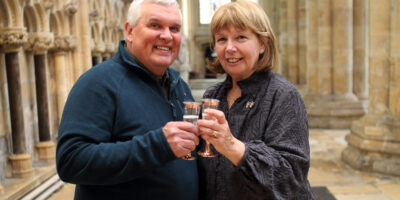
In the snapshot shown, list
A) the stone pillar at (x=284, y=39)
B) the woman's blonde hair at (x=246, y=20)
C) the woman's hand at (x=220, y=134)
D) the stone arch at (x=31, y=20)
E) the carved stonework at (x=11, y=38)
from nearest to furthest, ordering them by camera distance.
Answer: the woman's hand at (x=220, y=134)
the woman's blonde hair at (x=246, y=20)
the carved stonework at (x=11, y=38)
the stone arch at (x=31, y=20)
the stone pillar at (x=284, y=39)

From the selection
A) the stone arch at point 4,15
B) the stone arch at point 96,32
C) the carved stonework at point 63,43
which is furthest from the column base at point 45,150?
the stone arch at point 96,32

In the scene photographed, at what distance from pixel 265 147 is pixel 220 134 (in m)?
0.22

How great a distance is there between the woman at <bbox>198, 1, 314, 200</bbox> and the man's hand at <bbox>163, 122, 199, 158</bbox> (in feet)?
0.13

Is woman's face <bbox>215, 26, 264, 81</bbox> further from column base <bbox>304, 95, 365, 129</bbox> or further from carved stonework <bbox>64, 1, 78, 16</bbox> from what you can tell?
column base <bbox>304, 95, 365, 129</bbox>

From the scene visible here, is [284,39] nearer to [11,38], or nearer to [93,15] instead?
[93,15]

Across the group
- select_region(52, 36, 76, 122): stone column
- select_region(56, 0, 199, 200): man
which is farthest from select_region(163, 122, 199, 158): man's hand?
select_region(52, 36, 76, 122): stone column

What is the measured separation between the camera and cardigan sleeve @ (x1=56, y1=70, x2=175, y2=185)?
1419mm

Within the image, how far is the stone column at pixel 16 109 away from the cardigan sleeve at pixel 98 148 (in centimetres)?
334

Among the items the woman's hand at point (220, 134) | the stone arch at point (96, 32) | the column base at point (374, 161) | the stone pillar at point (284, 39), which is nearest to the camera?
the woman's hand at point (220, 134)

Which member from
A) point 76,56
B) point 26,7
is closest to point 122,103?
point 26,7

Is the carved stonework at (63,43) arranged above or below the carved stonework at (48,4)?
below

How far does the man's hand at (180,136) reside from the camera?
1.40 m

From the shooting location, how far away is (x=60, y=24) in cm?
615

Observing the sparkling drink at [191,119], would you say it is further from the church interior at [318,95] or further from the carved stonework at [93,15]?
the carved stonework at [93,15]
